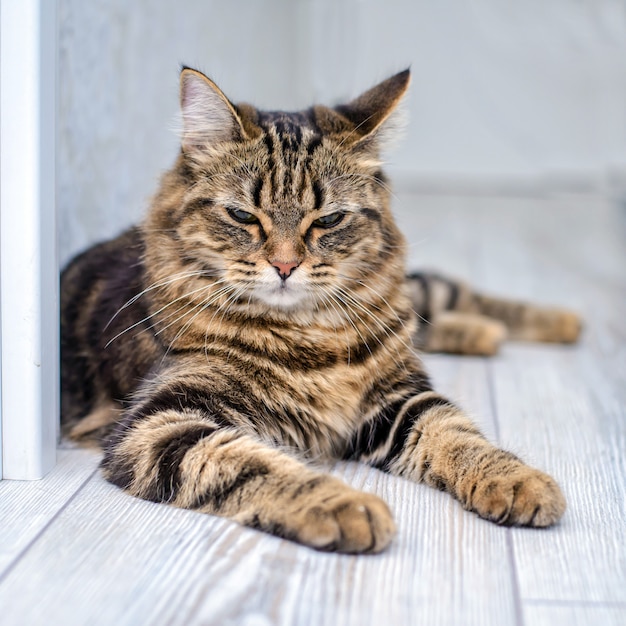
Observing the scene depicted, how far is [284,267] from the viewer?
5.20ft

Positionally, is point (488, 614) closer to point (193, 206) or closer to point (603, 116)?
point (193, 206)

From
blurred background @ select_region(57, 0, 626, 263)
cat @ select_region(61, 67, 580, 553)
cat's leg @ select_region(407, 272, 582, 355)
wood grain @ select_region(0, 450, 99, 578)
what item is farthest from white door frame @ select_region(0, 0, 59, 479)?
blurred background @ select_region(57, 0, 626, 263)

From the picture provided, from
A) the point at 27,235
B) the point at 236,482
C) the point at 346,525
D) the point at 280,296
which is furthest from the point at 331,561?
the point at 27,235

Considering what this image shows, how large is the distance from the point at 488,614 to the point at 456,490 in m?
0.37

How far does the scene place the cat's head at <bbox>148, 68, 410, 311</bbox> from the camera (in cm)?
162

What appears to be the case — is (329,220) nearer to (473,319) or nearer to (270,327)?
(270,327)

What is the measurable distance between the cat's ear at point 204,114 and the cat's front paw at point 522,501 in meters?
0.86

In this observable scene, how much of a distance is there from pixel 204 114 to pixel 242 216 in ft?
0.74

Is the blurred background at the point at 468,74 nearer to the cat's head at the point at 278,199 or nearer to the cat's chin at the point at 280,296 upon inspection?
the cat's head at the point at 278,199

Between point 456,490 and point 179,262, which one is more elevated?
point 179,262

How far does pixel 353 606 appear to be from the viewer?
1150 millimetres

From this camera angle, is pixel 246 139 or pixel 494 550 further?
pixel 246 139

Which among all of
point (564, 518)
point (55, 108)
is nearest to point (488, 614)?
point (564, 518)

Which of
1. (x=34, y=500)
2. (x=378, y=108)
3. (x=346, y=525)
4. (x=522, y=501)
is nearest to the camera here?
(x=346, y=525)
